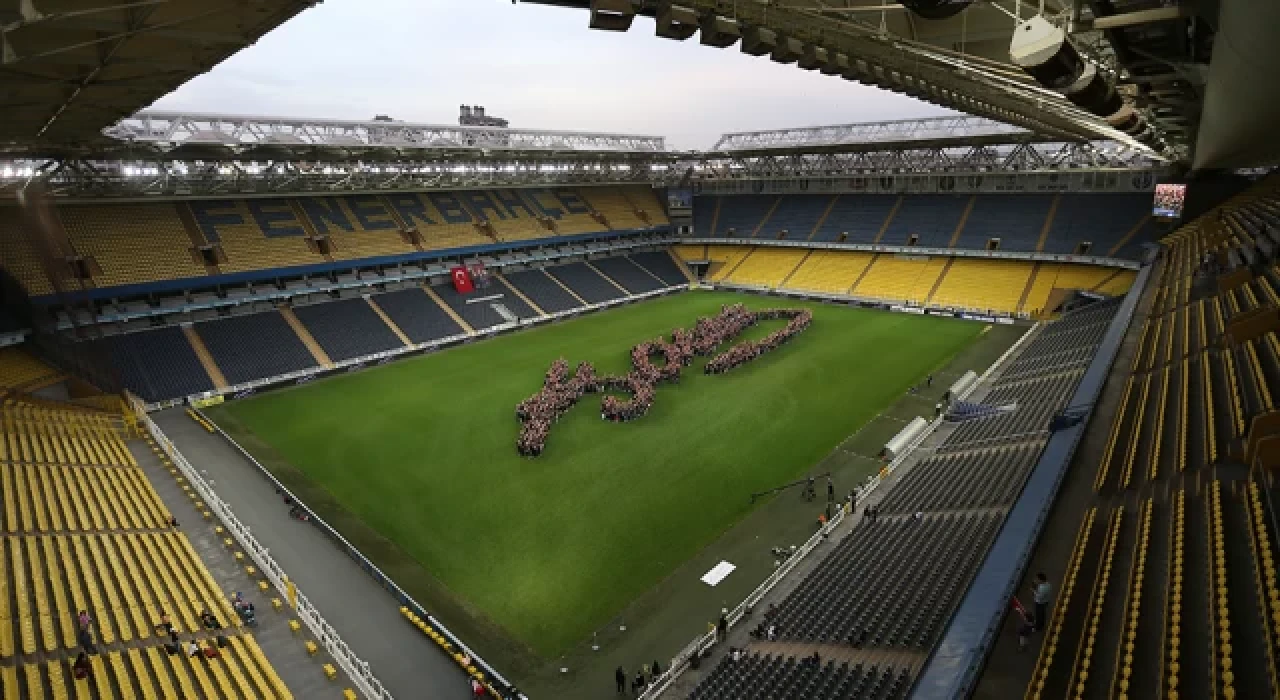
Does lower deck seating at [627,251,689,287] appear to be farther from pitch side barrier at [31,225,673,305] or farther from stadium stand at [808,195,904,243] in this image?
stadium stand at [808,195,904,243]

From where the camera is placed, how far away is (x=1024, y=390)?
20.7 m

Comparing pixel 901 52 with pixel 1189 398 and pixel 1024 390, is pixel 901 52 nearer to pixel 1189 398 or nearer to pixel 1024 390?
pixel 1189 398

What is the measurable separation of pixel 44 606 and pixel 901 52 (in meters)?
16.4

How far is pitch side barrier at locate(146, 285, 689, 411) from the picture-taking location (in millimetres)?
25297

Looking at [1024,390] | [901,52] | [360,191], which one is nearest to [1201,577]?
[901,52]

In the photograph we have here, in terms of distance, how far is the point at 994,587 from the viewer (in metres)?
7.45

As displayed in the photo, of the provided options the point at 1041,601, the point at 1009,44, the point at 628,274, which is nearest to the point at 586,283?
the point at 628,274

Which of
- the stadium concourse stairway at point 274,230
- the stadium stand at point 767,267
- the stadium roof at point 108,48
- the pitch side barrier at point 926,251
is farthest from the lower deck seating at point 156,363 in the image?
the pitch side barrier at point 926,251

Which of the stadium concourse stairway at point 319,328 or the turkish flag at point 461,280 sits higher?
the turkish flag at point 461,280

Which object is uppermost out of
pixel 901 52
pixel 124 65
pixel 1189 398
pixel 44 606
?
pixel 124 65

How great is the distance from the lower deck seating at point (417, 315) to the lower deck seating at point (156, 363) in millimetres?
9511

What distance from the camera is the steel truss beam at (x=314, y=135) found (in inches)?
899

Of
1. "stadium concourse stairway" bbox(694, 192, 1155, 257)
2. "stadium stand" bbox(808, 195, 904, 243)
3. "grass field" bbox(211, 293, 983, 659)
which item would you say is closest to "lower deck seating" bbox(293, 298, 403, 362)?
"grass field" bbox(211, 293, 983, 659)

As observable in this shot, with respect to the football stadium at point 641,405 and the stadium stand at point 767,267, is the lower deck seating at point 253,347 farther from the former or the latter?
the stadium stand at point 767,267
